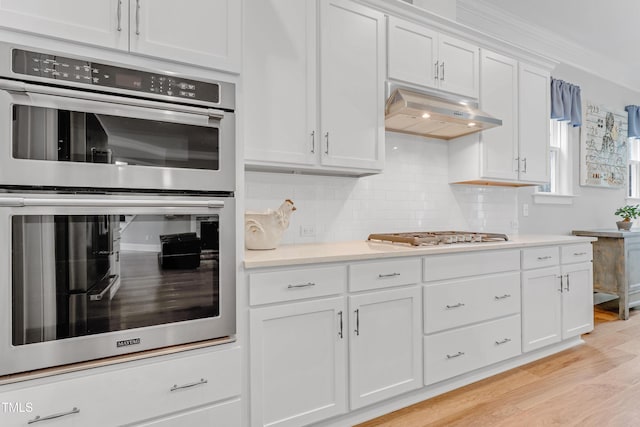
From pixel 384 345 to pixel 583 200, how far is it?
3.92 metres

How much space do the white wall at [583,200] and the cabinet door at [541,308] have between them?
1035 mm

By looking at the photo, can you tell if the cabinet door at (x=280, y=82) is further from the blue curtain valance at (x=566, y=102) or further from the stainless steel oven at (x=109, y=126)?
the blue curtain valance at (x=566, y=102)

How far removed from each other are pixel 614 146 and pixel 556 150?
1.20 m

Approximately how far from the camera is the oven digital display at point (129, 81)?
1.36 metres

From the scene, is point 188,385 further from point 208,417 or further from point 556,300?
point 556,300

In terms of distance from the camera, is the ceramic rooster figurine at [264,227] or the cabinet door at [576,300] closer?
A: the ceramic rooster figurine at [264,227]

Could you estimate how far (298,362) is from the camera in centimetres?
176

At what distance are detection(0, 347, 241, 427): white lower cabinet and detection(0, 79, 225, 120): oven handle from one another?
1.00 meters

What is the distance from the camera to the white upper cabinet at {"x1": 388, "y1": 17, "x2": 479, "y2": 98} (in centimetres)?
247

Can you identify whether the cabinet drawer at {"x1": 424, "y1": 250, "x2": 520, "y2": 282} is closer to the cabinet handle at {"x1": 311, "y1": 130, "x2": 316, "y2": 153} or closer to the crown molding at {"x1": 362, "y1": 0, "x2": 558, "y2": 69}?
the cabinet handle at {"x1": 311, "y1": 130, "x2": 316, "y2": 153}

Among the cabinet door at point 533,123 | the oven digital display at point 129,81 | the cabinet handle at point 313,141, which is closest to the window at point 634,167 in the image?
the cabinet door at point 533,123

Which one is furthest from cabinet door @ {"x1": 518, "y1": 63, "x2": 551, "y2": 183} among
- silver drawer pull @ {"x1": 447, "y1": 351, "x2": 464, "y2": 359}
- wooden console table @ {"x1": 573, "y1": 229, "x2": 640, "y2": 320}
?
silver drawer pull @ {"x1": 447, "y1": 351, "x2": 464, "y2": 359}

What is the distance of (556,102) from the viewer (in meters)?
3.94

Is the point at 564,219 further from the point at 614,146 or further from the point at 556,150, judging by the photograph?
the point at 614,146
